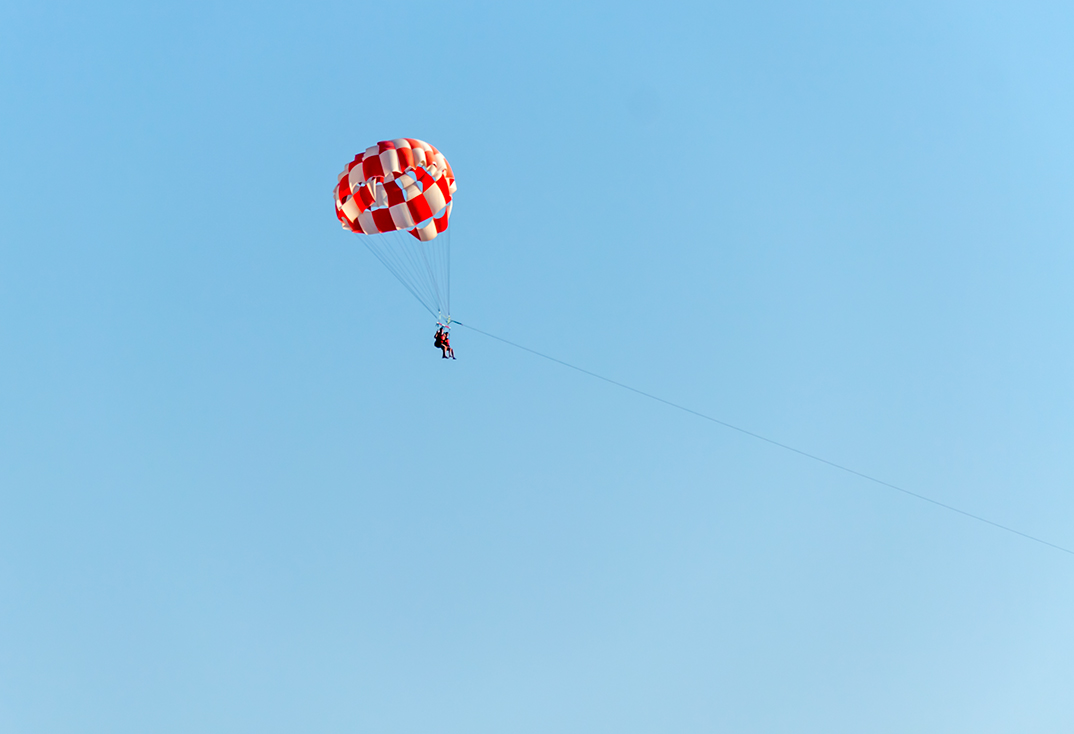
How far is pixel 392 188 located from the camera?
29156 millimetres

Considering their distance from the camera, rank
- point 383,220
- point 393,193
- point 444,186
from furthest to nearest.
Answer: point 444,186, point 383,220, point 393,193

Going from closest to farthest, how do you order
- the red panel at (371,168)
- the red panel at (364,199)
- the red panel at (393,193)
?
the red panel at (371,168) < the red panel at (393,193) < the red panel at (364,199)

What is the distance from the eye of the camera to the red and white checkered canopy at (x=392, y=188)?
2905 centimetres

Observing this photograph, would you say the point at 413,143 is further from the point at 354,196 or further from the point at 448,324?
the point at 448,324

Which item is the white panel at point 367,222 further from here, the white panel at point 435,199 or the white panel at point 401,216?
the white panel at point 435,199

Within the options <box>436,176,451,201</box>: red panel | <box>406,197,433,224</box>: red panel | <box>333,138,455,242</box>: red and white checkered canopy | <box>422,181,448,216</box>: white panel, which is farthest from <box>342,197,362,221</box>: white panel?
<box>436,176,451,201</box>: red panel

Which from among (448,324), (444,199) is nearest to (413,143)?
(444,199)

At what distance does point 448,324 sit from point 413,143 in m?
4.69

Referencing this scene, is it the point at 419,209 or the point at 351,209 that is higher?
the point at 419,209

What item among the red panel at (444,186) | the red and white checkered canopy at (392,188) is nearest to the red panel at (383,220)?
the red and white checkered canopy at (392,188)

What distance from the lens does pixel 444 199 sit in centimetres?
2986

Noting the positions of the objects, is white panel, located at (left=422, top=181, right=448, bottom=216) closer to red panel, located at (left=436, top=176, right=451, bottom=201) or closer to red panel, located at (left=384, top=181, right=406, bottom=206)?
red panel, located at (left=436, top=176, right=451, bottom=201)

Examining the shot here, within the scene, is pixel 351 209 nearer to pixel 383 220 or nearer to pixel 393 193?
pixel 383 220

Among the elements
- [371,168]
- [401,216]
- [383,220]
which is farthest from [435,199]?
[371,168]
